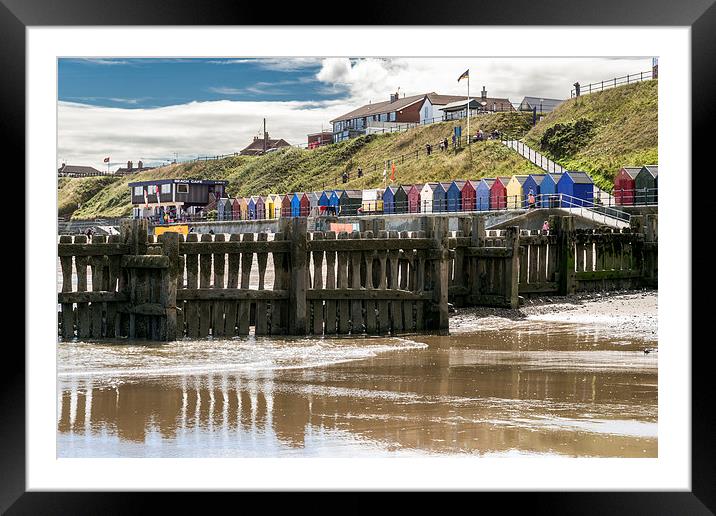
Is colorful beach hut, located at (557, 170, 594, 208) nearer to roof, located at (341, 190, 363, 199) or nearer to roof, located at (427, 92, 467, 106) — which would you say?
roof, located at (341, 190, 363, 199)

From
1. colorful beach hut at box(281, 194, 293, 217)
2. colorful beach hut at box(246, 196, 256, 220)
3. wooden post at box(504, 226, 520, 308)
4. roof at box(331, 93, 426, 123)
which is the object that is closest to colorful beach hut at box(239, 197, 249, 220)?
colorful beach hut at box(246, 196, 256, 220)

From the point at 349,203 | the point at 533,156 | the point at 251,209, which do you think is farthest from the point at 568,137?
the point at 251,209

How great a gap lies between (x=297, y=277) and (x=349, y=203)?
200 ft

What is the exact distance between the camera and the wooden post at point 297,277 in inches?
477

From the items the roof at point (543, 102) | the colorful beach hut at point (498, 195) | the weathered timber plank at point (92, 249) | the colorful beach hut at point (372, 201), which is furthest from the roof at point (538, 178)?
the roof at point (543, 102)

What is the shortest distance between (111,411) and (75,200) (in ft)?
369

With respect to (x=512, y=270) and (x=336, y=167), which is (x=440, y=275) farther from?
(x=336, y=167)

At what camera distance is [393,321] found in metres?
12.8

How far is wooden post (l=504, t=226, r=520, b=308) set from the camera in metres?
15.6

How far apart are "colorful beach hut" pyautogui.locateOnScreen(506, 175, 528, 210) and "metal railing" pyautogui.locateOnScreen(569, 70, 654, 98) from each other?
37150 mm

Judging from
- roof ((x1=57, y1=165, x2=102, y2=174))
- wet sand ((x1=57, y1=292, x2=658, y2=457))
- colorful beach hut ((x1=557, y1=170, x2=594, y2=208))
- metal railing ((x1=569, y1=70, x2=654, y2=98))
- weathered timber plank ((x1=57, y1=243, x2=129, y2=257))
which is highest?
metal railing ((x1=569, y1=70, x2=654, y2=98))
